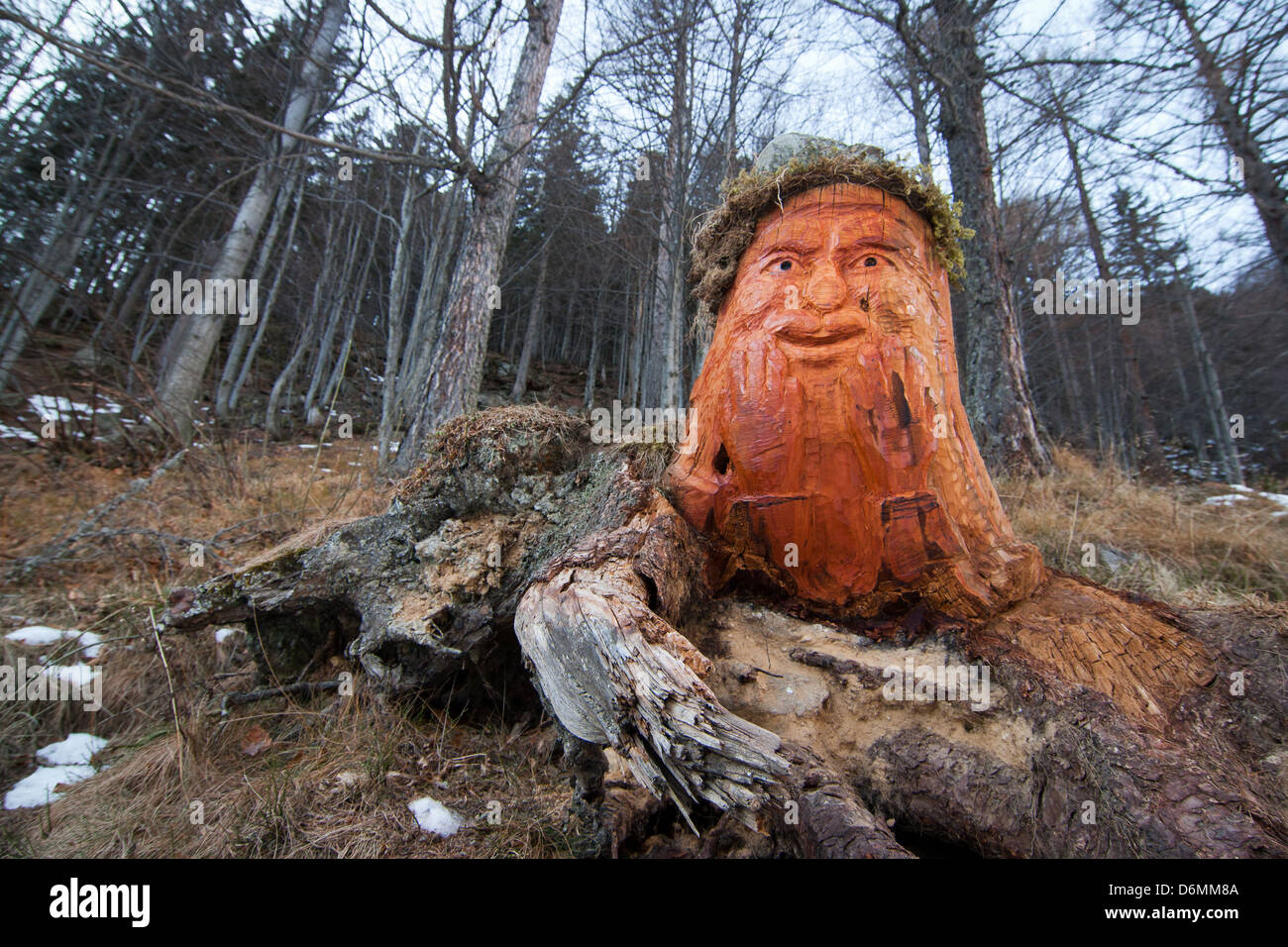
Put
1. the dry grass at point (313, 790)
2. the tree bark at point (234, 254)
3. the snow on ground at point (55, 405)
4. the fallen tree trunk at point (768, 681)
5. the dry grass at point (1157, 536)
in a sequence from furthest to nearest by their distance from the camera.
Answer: the tree bark at point (234, 254) → the snow on ground at point (55, 405) → the dry grass at point (1157, 536) → the dry grass at point (313, 790) → the fallen tree trunk at point (768, 681)

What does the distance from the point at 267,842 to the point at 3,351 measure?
5.10m

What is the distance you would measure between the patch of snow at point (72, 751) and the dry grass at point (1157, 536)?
5.07 meters

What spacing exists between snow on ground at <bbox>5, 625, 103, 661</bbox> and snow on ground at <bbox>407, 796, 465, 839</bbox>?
2151mm

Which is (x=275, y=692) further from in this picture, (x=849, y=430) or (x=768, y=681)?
(x=849, y=430)

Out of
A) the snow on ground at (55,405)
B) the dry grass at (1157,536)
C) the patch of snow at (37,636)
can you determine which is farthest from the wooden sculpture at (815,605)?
the snow on ground at (55,405)

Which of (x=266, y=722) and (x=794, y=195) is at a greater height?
(x=794, y=195)

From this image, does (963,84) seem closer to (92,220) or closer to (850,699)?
(850,699)

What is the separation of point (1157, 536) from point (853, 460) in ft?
11.9

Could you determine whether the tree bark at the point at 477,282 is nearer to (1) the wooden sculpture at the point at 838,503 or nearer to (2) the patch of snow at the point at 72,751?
(2) the patch of snow at the point at 72,751

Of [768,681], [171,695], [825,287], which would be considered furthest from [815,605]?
[171,695]

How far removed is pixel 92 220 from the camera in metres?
9.73

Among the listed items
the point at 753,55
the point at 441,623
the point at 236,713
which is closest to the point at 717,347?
the point at 441,623

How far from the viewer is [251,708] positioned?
2.64 m

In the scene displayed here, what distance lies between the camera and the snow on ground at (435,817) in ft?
6.47
